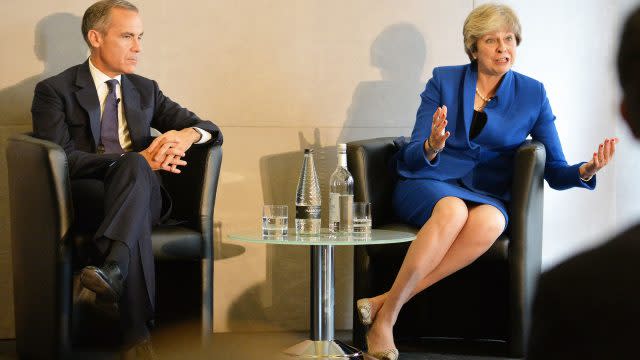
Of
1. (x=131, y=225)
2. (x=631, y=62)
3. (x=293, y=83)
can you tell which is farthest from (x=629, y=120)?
(x=293, y=83)

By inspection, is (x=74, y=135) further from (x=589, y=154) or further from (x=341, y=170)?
(x=589, y=154)

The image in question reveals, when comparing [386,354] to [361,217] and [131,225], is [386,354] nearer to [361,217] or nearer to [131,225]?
[361,217]

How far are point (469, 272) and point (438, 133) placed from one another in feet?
2.08

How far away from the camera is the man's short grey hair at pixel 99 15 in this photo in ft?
11.1

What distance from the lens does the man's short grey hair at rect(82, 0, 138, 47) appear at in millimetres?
3395

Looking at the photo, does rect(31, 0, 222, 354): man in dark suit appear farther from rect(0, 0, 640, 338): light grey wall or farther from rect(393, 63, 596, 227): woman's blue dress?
rect(393, 63, 596, 227): woman's blue dress

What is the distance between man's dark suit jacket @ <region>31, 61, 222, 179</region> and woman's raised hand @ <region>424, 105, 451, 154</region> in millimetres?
840

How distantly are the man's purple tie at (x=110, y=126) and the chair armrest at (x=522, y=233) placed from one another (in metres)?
1.55

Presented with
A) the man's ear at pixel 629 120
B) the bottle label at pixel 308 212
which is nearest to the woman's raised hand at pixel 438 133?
the bottle label at pixel 308 212

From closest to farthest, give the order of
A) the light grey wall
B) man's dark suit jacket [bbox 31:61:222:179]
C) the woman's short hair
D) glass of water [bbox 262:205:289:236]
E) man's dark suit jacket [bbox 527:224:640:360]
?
man's dark suit jacket [bbox 527:224:640:360] → glass of water [bbox 262:205:289:236] → man's dark suit jacket [bbox 31:61:222:179] → the woman's short hair → the light grey wall

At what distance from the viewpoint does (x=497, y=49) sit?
3447 mm

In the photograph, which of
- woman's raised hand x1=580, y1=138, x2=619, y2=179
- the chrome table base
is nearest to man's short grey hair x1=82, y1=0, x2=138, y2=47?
the chrome table base

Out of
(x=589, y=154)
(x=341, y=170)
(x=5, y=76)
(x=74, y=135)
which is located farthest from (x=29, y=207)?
(x=589, y=154)

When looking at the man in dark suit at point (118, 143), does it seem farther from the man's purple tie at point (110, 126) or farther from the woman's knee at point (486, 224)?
the woman's knee at point (486, 224)
